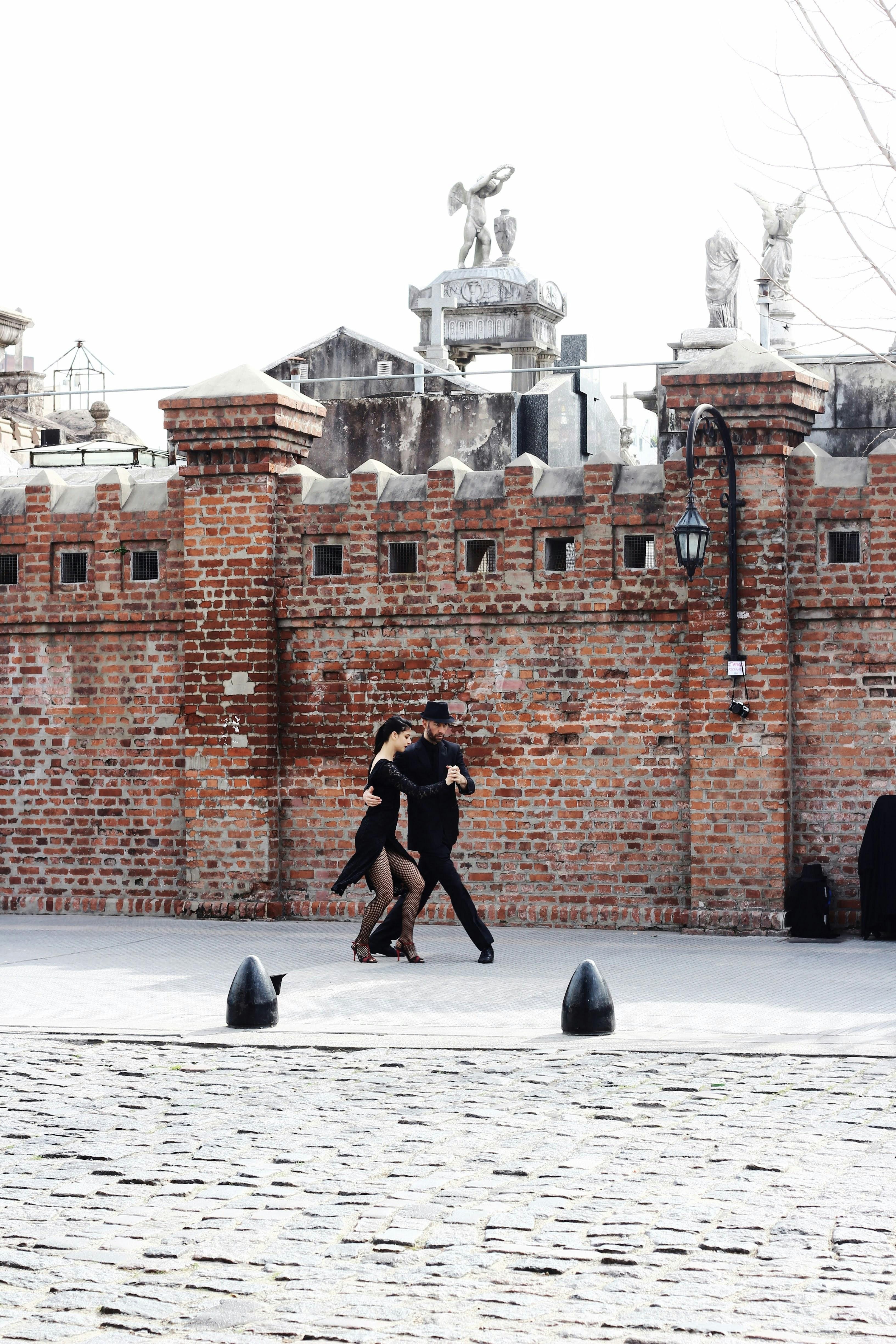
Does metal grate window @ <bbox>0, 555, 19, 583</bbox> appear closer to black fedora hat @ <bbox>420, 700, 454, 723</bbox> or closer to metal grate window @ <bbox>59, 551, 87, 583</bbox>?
metal grate window @ <bbox>59, 551, 87, 583</bbox>

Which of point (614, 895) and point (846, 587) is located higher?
point (846, 587)

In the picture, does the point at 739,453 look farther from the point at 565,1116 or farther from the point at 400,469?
the point at 400,469

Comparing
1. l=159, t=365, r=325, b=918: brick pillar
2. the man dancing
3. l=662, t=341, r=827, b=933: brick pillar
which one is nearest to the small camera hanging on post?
l=662, t=341, r=827, b=933: brick pillar

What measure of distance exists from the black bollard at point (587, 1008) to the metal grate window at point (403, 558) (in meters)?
6.36

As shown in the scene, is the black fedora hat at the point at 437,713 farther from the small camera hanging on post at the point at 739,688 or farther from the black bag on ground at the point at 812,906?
the black bag on ground at the point at 812,906

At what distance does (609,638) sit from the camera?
49.2ft

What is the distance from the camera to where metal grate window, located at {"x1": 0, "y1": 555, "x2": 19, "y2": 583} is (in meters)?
16.7

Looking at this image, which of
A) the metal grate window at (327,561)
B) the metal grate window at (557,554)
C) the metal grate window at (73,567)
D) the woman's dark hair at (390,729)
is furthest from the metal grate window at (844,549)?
the metal grate window at (73,567)

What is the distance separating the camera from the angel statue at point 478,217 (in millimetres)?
41625

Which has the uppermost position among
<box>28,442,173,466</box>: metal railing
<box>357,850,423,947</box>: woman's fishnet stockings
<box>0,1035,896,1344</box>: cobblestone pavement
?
<box>28,442,173,466</box>: metal railing

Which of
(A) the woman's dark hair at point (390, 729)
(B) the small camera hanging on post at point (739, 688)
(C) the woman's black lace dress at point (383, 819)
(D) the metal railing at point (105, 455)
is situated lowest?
(C) the woman's black lace dress at point (383, 819)

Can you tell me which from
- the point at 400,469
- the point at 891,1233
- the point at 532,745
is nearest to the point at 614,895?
the point at 532,745

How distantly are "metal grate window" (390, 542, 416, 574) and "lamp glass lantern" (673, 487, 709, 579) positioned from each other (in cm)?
268

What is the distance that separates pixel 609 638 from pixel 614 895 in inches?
85.1
